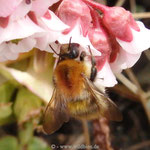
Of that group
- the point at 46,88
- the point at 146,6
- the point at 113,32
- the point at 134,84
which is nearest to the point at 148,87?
the point at 134,84

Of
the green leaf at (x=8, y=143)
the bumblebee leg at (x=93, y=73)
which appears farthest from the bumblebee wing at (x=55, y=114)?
the green leaf at (x=8, y=143)

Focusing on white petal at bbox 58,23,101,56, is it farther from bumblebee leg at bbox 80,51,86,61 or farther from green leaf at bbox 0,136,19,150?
green leaf at bbox 0,136,19,150

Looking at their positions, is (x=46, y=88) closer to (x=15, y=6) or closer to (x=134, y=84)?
(x=134, y=84)

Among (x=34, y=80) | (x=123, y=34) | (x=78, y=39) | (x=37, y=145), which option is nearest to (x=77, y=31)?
(x=78, y=39)

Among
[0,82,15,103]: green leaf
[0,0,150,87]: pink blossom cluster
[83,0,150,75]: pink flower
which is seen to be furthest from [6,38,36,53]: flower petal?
[0,82,15,103]: green leaf

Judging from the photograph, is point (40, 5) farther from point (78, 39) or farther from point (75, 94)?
point (75, 94)

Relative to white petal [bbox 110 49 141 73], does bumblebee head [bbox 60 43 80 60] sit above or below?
above
